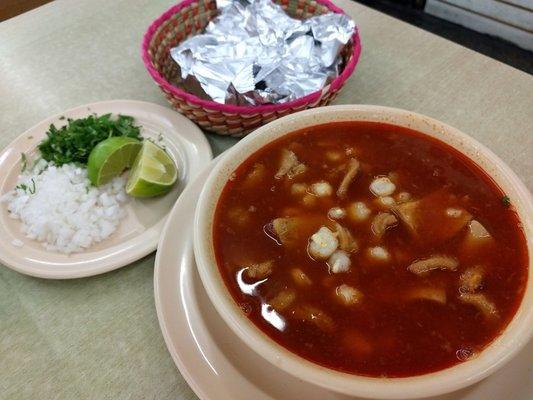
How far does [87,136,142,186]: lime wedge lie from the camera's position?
1.36 meters

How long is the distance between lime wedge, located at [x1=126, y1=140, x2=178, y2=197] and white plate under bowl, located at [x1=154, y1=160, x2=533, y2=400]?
0.28m

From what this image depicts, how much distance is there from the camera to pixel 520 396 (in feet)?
2.86

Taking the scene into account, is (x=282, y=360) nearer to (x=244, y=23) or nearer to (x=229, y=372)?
(x=229, y=372)

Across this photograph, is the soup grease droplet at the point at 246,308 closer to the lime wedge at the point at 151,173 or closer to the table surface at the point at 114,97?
the table surface at the point at 114,97

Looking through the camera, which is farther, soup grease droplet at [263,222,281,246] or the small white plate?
the small white plate

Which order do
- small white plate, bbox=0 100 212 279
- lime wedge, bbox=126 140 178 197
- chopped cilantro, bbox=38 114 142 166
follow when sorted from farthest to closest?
1. chopped cilantro, bbox=38 114 142 166
2. lime wedge, bbox=126 140 178 197
3. small white plate, bbox=0 100 212 279

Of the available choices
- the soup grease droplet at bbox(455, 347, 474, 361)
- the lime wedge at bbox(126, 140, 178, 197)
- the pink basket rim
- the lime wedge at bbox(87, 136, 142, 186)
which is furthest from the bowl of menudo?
the lime wedge at bbox(87, 136, 142, 186)

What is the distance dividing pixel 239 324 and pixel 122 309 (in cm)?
47

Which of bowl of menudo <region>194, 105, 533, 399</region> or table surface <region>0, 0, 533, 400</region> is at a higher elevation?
bowl of menudo <region>194, 105, 533, 399</region>

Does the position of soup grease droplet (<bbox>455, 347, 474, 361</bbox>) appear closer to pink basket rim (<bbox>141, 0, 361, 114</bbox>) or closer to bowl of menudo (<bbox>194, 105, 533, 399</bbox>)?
bowl of menudo (<bbox>194, 105, 533, 399</bbox>)

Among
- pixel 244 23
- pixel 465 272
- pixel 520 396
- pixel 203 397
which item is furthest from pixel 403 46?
pixel 203 397

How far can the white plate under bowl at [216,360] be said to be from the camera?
889 millimetres

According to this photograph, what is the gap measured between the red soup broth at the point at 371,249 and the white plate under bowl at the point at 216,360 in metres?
0.10

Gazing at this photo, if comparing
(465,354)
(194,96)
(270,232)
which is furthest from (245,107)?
(465,354)
